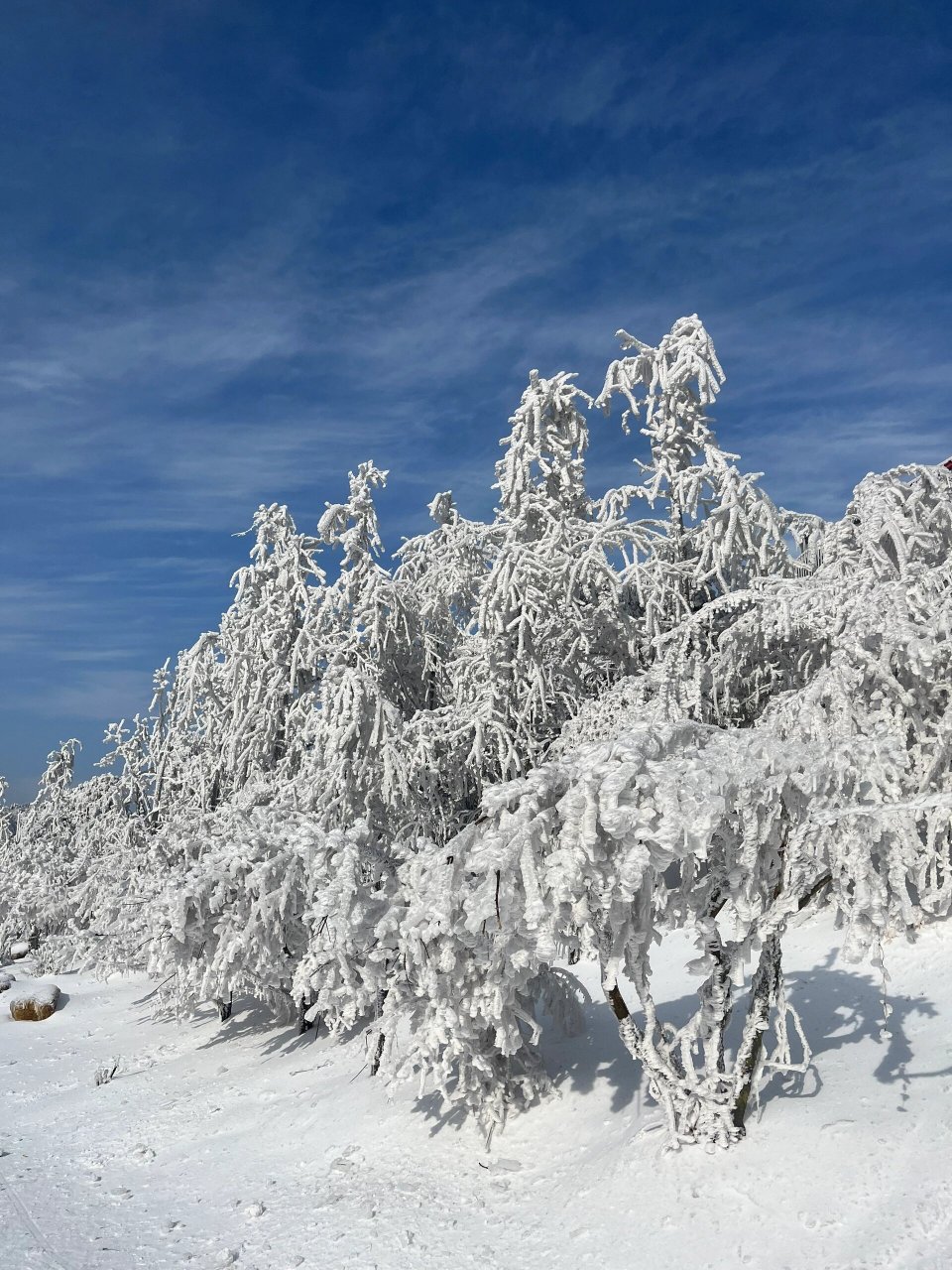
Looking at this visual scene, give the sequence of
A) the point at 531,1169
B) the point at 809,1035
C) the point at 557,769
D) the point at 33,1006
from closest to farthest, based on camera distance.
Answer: the point at 557,769, the point at 531,1169, the point at 809,1035, the point at 33,1006

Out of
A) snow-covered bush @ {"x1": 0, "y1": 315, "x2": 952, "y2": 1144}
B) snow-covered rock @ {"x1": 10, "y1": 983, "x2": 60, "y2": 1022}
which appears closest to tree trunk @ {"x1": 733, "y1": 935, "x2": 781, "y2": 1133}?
snow-covered bush @ {"x1": 0, "y1": 315, "x2": 952, "y2": 1144}

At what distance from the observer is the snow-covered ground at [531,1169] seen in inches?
225

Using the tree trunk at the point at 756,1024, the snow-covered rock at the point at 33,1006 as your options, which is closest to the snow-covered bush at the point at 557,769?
the tree trunk at the point at 756,1024

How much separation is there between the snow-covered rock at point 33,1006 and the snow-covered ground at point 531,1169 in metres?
6.60

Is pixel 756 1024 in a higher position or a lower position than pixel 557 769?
lower

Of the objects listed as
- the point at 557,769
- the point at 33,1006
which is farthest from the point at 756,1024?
the point at 33,1006

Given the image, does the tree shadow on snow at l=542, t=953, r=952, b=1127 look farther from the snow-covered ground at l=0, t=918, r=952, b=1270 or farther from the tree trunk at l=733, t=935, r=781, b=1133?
the tree trunk at l=733, t=935, r=781, b=1133

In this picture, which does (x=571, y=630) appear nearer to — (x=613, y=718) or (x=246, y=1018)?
(x=613, y=718)

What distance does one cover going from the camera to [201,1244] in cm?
691

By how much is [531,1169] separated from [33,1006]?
551 inches

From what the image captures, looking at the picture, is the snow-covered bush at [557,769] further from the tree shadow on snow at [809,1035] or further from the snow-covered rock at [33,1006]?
the snow-covered rock at [33,1006]

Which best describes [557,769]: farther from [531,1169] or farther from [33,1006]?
[33,1006]

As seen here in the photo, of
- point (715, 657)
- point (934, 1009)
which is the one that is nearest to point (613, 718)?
point (715, 657)

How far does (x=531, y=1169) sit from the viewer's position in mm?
7242
